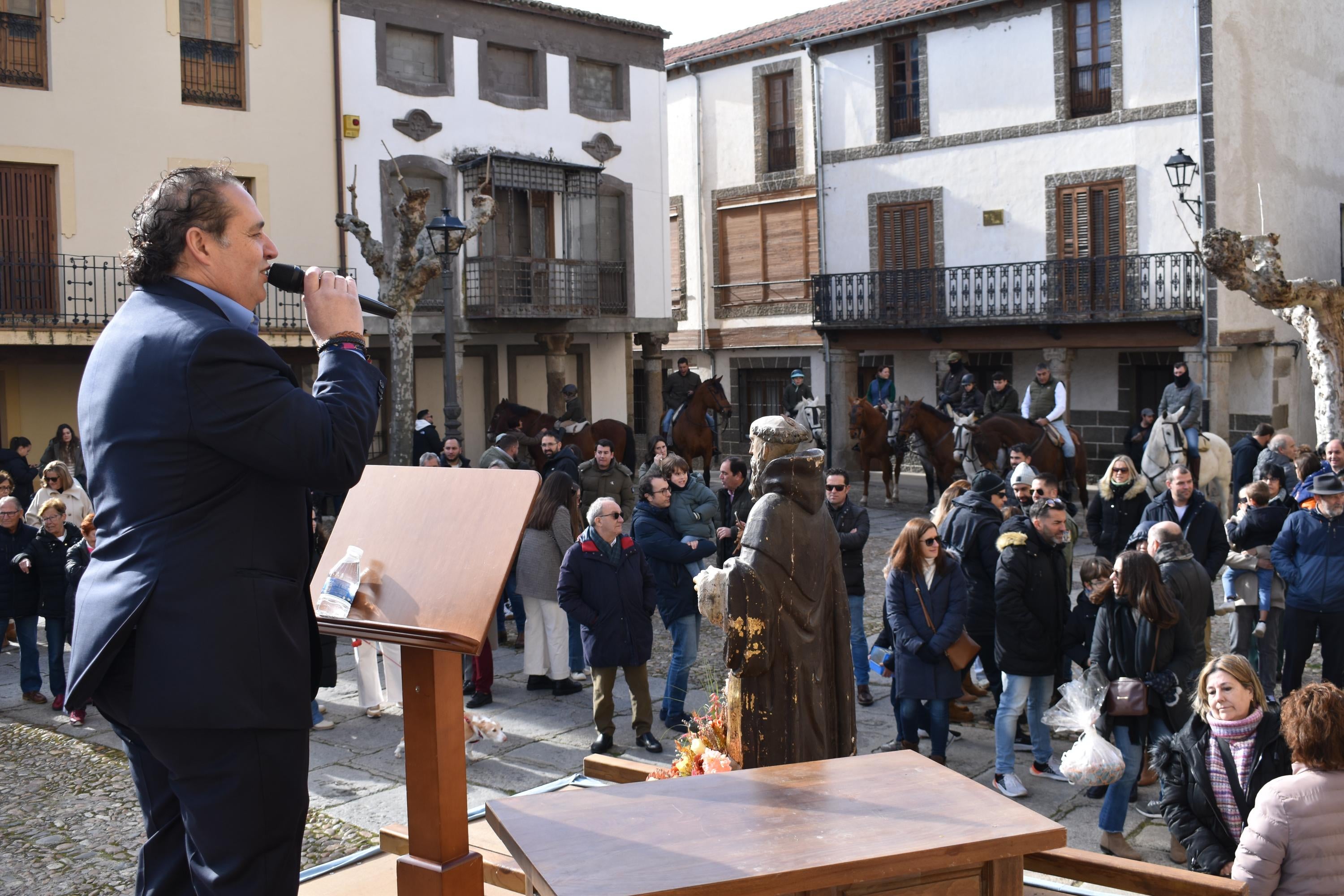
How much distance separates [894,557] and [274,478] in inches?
220

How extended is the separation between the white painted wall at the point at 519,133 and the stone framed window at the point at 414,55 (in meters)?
0.11

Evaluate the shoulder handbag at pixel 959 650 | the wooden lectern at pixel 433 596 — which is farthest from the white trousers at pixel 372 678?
the wooden lectern at pixel 433 596

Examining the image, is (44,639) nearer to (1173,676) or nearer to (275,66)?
(1173,676)

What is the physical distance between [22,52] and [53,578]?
467 inches

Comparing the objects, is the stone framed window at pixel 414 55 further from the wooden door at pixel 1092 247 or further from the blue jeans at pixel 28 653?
the blue jeans at pixel 28 653

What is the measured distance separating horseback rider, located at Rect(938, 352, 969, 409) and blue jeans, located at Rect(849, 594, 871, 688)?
409 inches

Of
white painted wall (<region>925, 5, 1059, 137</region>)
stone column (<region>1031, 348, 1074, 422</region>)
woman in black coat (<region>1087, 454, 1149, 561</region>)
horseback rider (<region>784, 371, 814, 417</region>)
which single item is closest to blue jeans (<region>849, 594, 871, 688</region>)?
woman in black coat (<region>1087, 454, 1149, 561</region>)

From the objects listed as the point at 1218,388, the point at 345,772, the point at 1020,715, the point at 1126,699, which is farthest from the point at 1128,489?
the point at 1218,388

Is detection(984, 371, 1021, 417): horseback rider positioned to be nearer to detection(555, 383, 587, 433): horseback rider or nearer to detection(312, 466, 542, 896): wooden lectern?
detection(555, 383, 587, 433): horseback rider

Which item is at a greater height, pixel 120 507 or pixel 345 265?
pixel 345 265

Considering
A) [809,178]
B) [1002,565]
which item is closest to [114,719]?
[1002,565]

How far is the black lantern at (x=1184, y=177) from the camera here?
1839 centimetres

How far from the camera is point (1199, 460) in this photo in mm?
14562

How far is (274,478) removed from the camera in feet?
7.65
